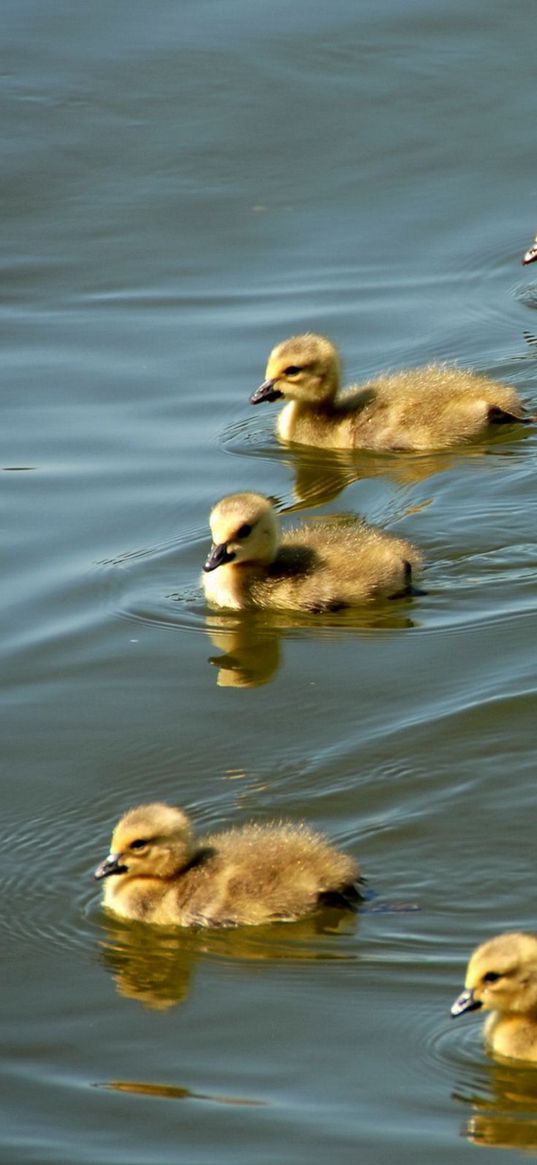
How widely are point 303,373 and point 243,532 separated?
5.66 ft

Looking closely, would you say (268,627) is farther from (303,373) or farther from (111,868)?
(111,868)

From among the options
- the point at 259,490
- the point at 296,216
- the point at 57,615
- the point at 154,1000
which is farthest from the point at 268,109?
the point at 154,1000

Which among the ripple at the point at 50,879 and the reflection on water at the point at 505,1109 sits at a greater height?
the ripple at the point at 50,879

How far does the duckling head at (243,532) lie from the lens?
701 centimetres

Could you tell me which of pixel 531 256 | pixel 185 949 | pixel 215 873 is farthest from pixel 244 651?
pixel 531 256

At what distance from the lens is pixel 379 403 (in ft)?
28.1

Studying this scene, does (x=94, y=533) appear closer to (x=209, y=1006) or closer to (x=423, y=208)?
(x=209, y=1006)

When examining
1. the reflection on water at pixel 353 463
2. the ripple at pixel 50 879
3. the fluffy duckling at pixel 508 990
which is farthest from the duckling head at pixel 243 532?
the fluffy duckling at pixel 508 990

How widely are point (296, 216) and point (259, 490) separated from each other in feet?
12.7

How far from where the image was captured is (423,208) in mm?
11711

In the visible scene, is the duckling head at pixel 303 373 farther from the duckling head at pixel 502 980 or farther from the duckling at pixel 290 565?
the duckling head at pixel 502 980

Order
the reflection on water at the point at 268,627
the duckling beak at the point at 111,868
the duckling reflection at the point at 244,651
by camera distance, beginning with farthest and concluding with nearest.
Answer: the reflection on water at the point at 268,627 < the duckling reflection at the point at 244,651 < the duckling beak at the point at 111,868

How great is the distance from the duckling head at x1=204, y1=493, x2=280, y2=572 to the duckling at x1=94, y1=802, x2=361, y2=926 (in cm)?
179

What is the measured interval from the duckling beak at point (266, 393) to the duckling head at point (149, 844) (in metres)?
3.65
